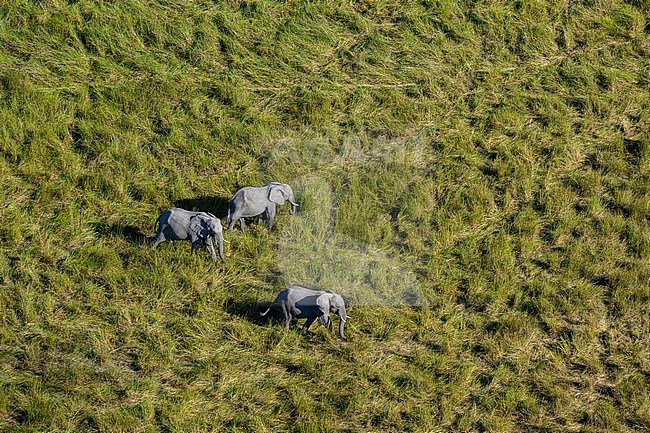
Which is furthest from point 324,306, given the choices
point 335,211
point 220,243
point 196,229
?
point 335,211

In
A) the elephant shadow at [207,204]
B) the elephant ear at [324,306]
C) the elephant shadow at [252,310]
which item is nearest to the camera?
the elephant ear at [324,306]

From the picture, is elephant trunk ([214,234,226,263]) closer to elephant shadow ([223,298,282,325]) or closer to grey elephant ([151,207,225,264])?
grey elephant ([151,207,225,264])

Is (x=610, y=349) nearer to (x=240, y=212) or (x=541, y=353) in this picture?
(x=541, y=353)

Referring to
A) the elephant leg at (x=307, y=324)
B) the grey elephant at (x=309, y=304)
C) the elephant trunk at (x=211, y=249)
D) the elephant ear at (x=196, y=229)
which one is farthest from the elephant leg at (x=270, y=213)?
the elephant leg at (x=307, y=324)

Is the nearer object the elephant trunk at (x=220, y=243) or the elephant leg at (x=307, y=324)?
the elephant leg at (x=307, y=324)

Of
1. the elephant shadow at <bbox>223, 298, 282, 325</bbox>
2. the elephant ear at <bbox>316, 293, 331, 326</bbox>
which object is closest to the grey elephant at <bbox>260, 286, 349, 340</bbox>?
the elephant ear at <bbox>316, 293, 331, 326</bbox>

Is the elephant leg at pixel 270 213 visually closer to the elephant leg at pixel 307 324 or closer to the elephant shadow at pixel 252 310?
the elephant shadow at pixel 252 310
